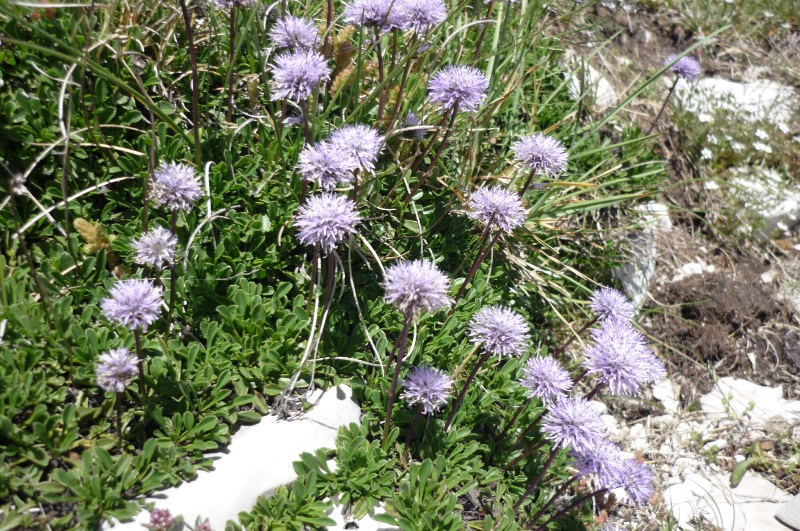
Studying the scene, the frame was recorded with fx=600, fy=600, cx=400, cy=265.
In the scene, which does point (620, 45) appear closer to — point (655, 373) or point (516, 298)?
point (516, 298)

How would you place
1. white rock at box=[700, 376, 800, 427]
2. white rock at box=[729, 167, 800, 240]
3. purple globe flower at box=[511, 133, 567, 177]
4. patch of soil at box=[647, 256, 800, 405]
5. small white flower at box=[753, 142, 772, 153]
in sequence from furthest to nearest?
1. small white flower at box=[753, 142, 772, 153]
2. white rock at box=[729, 167, 800, 240]
3. patch of soil at box=[647, 256, 800, 405]
4. white rock at box=[700, 376, 800, 427]
5. purple globe flower at box=[511, 133, 567, 177]

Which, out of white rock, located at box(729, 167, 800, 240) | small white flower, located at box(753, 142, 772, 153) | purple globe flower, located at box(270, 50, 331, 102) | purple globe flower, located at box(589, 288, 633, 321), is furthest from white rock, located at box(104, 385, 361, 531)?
small white flower, located at box(753, 142, 772, 153)

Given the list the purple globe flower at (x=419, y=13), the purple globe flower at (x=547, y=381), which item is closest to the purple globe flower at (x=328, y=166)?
the purple globe flower at (x=419, y=13)

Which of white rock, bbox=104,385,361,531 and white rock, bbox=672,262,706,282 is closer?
white rock, bbox=104,385,361,531

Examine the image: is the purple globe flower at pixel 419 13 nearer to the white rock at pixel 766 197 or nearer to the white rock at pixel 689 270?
the white rock at pixel 689 270

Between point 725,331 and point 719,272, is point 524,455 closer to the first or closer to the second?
point 725,331

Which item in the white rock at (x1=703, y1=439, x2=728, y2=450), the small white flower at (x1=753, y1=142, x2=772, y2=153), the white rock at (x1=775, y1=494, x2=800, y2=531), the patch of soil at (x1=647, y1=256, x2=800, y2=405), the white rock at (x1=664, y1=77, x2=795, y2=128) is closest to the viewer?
the white rock at (x1=775, y1=494, x2=800, y2=531)

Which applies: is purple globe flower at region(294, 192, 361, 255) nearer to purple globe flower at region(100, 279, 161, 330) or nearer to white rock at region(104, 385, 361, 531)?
purple globe flower at region(100, 279, 161, 330)

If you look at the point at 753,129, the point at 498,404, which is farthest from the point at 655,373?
the point at 753,129
